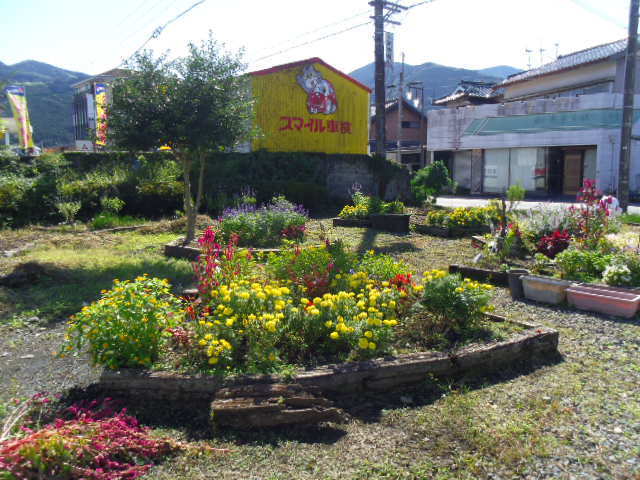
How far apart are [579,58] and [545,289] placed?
29.1 meters

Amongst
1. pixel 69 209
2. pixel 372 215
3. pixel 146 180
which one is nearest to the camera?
pixel 372 215

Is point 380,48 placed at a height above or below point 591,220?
above

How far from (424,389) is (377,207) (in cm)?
936

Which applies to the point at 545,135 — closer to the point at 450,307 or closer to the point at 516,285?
the point at 516,285

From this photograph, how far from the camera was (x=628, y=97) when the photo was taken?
16859 millimetres

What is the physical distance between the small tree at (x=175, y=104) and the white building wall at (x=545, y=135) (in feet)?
78.7

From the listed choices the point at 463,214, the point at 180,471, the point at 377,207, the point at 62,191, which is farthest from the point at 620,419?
the point at 62,191

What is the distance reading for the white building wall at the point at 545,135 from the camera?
26.5 meters

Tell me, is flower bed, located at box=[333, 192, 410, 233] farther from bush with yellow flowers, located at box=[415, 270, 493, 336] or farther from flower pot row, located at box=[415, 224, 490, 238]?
bush with yellow flowers, located at box=[415, 270, 493, 336]

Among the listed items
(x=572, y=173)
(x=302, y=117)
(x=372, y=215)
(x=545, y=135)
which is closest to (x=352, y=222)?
(x=372, y=215)

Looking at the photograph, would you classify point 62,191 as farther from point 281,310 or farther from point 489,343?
point 489,343

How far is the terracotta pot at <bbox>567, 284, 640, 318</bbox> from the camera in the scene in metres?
5.52

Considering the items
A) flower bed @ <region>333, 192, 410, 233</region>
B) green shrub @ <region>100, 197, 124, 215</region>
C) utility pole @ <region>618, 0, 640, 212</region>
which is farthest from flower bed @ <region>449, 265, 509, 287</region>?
utility pole @ <region>618, 0, 640, 212</region>

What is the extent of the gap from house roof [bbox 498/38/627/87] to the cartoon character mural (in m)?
16.0
